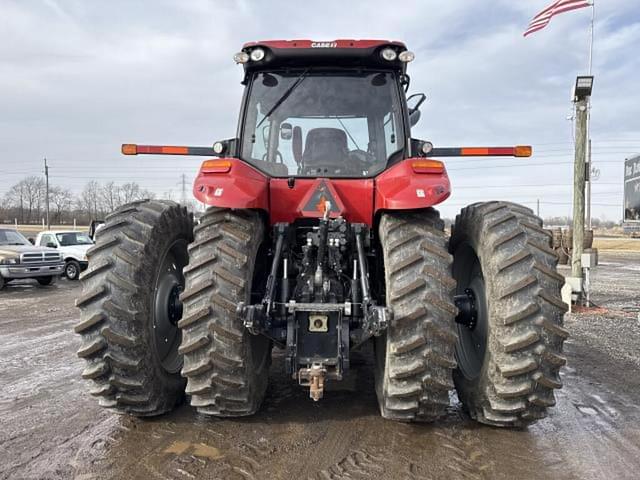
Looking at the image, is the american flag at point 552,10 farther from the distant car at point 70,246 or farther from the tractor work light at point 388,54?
the distant car at point 70,246

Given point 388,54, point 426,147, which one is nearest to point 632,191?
point 426,147

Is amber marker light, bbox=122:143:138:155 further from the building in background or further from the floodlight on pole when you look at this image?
the building in background

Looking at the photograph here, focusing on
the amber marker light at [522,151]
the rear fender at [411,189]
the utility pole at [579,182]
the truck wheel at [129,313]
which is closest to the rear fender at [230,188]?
the truck wheel at [129,313]

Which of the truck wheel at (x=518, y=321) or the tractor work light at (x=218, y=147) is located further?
the tractor work light at (x=218, y=147)

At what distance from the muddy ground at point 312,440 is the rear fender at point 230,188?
1.71m

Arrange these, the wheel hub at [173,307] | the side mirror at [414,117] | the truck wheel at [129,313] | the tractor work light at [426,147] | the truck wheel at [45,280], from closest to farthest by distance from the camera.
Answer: the truck wheel at [129,313]
the wheel hub at [173,307]
the tractor work light at [426,147]
the side mirror at [414,117]
the truck wheel at [45,280]

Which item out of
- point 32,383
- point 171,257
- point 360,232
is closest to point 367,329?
point 360,232

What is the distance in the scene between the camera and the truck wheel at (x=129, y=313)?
356 centimetres

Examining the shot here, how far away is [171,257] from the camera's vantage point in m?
4.71

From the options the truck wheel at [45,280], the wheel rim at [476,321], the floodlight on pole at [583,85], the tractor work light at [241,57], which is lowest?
the truck wheel at [45,280]

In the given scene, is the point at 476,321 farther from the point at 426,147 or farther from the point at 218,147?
the point at 218,147

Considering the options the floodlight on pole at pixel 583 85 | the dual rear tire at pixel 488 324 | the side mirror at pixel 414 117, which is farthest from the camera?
the floodlight on pole at pixel 583 85

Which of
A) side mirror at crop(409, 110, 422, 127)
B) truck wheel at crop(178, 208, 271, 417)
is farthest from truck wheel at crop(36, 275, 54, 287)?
side mirror at crop(409, 110, 422, 127)

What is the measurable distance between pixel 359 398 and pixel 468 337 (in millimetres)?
1128
